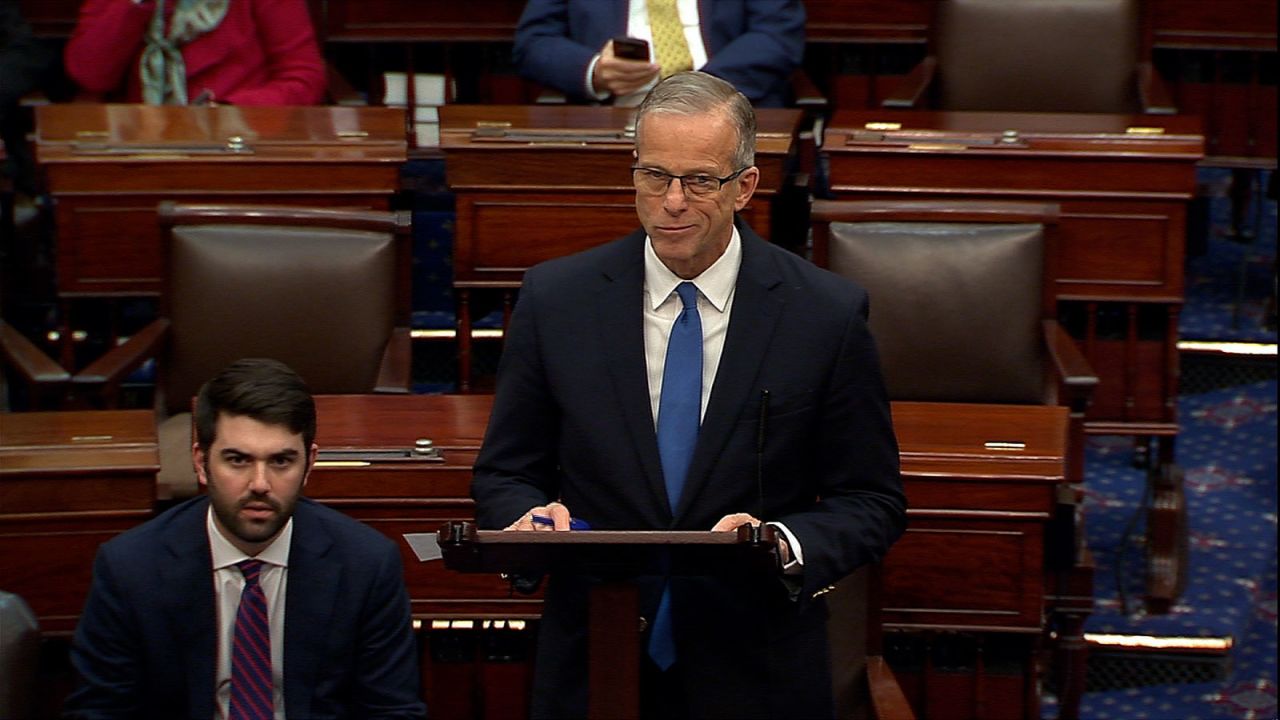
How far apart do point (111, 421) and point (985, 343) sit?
3.12 ft

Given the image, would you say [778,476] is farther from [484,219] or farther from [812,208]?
[484,219]

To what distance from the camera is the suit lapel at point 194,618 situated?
1.42 meters

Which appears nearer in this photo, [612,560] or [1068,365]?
[612,560]

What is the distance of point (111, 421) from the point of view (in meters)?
1.93

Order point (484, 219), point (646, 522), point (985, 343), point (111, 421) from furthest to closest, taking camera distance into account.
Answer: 1. point (484, 219)
2. point (985, 343)
3. point (111, 421)
4. point (646, 522)

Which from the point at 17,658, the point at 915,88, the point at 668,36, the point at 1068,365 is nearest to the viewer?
the point at 17,658

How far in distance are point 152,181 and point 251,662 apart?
1.06 meters

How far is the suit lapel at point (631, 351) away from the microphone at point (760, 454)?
6 centimetres

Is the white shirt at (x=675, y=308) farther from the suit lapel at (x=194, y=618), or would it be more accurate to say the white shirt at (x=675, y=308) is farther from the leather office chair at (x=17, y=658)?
the leather office chair at (x=17, y=658)

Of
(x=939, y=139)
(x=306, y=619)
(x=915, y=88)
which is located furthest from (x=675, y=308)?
(x=915, y=88)

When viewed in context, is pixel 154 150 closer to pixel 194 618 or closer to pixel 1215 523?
pixel 194 618

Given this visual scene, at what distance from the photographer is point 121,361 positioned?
2.11 m

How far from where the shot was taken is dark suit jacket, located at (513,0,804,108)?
104 inches

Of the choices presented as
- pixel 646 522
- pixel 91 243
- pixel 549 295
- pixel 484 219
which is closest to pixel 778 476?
pixel 646 522
